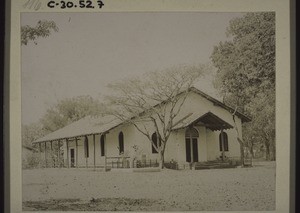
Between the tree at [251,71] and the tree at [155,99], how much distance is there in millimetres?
193

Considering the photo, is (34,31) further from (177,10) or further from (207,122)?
(207,122)

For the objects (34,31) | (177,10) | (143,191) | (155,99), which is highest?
(177,10)

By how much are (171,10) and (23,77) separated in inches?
40.3

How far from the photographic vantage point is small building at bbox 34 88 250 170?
7.83 ft

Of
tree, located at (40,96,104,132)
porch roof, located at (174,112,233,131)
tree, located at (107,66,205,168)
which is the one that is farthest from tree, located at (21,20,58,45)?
porch roof, located at (174,112,233,131)

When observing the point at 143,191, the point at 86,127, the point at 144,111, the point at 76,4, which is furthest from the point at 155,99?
the point at 76,4

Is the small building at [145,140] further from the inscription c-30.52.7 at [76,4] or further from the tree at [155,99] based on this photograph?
the inscription c-30.52.7 at [76,4]

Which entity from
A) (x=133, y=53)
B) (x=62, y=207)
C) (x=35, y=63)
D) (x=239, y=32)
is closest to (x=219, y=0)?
(x=239, y=32)

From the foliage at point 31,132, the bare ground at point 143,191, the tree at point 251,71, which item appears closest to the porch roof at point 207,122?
the tree at point 251,71

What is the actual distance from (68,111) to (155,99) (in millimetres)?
557

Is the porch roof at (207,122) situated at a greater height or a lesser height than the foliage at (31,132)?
greater

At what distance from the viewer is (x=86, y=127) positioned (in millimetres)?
2402

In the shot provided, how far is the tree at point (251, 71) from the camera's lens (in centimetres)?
236

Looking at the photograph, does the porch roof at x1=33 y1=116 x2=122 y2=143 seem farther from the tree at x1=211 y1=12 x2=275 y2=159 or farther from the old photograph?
the tree at x1=211 y1=12 x2=275 y2=159
